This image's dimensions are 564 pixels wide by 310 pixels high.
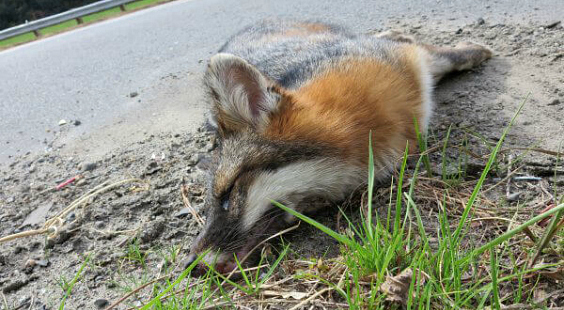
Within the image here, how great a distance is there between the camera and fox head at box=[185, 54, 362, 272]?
2494 millimetres

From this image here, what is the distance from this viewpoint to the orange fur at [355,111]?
103 inches

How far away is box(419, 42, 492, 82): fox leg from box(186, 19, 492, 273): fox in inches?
40.5

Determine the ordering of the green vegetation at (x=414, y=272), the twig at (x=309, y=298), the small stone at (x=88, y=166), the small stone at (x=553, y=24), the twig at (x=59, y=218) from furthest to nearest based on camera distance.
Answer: the small stone at (x=553, y=24) < the small stone at (x=88, y=166) < the twig at (x=59, y=218) < the twig at (x=309, y=298) < the green vegetation at (x=414, y=272)

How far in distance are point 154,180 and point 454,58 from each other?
112 inches

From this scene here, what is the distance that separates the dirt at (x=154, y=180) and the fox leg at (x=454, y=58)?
109mm

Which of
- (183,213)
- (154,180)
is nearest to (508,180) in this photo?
(183,213)

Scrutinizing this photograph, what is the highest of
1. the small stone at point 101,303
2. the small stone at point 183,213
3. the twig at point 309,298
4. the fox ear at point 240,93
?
the fox ear at point 240,93

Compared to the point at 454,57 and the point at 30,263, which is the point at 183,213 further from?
the point at 454,57

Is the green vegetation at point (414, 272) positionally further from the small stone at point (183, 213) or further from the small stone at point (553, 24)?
the small stone at point (553, 24)

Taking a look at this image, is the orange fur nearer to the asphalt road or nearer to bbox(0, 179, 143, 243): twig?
bbox(0, 179, 143, 243): twig

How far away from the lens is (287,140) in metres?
2.58

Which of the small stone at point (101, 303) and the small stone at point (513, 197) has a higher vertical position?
the small stone at point (513, 197)

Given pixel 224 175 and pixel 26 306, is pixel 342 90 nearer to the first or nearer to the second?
pixel 224 175

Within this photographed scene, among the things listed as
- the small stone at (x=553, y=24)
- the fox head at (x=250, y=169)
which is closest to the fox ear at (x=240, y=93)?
the fox head at (x=250, y=169)
